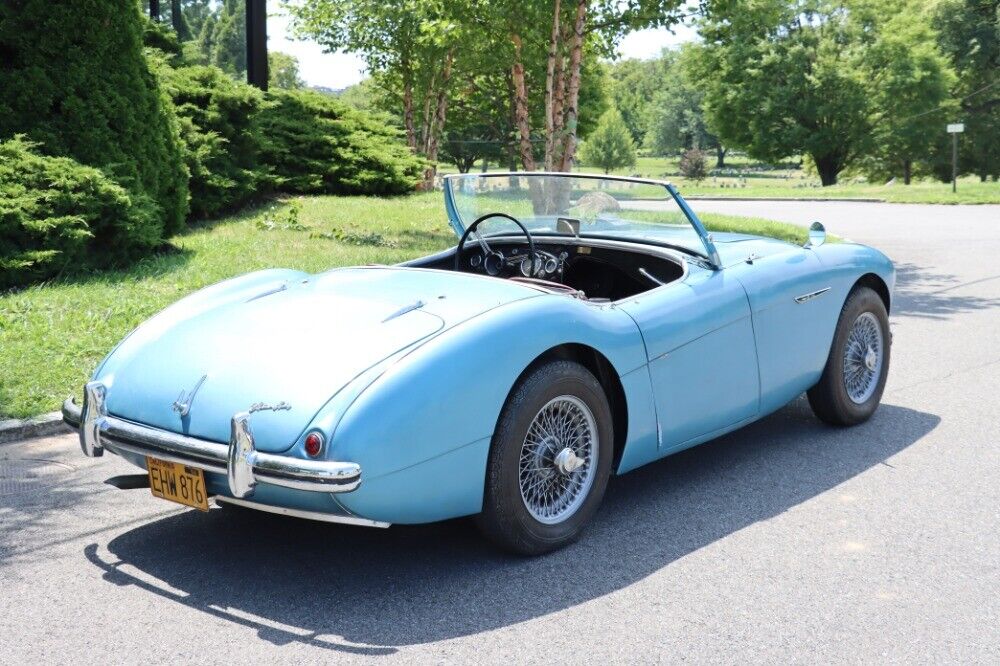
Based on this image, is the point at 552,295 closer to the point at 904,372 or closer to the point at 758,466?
the point at 758,466

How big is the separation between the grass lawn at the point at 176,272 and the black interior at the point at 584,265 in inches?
Answer: 97.8

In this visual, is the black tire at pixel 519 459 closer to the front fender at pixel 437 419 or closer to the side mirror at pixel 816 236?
the front fender at pixel 437 419

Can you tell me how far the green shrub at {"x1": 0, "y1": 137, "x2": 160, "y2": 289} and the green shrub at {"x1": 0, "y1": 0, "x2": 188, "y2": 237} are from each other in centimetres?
23

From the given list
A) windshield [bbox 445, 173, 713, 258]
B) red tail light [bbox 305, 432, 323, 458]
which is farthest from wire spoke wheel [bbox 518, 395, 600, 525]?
windshield [bbox 445, 173, 713, 258]

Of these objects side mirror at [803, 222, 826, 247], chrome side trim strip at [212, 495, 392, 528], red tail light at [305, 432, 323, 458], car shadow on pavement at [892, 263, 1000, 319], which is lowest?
chrome side trim strip at [212, 495, 392, 528]

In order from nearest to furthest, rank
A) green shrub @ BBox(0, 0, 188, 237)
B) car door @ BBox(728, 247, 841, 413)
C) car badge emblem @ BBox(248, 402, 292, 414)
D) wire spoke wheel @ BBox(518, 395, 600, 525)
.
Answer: car badge emblem @ BBox(248, 402, 292, 414)
wire spoke wheel @ BBox(518, 395, 600, 525)
car door @ BBox(728, 247, 841, 413)
green shrub @ BBox(0, 0, 188, 237)

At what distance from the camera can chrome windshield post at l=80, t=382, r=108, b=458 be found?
154 inches

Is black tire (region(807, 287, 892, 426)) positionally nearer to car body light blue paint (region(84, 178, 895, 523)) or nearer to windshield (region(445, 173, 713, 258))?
car body light blue paint (region(84, 178, 895, 523))

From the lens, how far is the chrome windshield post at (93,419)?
391 cm

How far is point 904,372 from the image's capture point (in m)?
6.97

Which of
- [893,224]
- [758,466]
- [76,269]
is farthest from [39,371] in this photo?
[893,224]

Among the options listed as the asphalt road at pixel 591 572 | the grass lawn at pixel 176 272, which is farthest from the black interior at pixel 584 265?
the grass lawn at pixel 176 272

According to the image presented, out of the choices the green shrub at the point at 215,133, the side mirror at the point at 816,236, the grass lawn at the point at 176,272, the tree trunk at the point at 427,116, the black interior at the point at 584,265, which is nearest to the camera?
the black interior at the point at 584,265

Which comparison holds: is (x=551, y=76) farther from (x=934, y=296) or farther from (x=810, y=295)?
(x=810, y=295)
